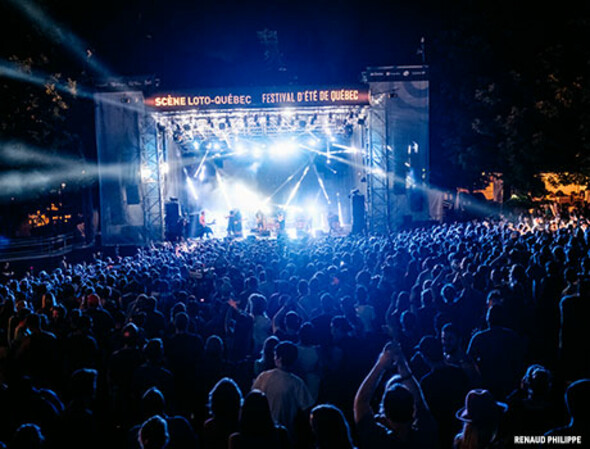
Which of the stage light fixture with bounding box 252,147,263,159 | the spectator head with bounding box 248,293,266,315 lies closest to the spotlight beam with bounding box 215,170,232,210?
the stage light fixture with bounding box 252,147,263,159

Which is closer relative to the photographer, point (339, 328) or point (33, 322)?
point (339, 328)

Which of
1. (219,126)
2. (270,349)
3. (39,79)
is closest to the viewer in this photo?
(270,349)

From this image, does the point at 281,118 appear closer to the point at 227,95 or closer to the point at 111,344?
the point at 227,95

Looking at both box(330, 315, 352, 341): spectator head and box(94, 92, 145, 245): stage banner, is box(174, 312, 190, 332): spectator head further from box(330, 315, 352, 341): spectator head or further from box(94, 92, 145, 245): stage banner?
box(94, 92, 145, 245): stage banner

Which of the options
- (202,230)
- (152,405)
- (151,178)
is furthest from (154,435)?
(202,230)

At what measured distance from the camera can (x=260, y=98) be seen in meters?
20.4

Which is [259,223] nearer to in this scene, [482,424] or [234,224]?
[234,224]

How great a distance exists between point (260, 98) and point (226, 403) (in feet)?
59.5

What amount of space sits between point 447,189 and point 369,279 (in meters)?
24.8

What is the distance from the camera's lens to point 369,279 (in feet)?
28.4

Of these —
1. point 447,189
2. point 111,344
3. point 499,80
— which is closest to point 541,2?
point 499,80

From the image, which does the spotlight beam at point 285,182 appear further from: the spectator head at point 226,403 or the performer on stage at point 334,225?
the spectator head at point 226,403

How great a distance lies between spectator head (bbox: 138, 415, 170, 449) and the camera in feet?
10.3

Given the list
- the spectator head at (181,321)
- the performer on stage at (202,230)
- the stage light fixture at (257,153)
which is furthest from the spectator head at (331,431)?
the stage light fixture at (257,153)
